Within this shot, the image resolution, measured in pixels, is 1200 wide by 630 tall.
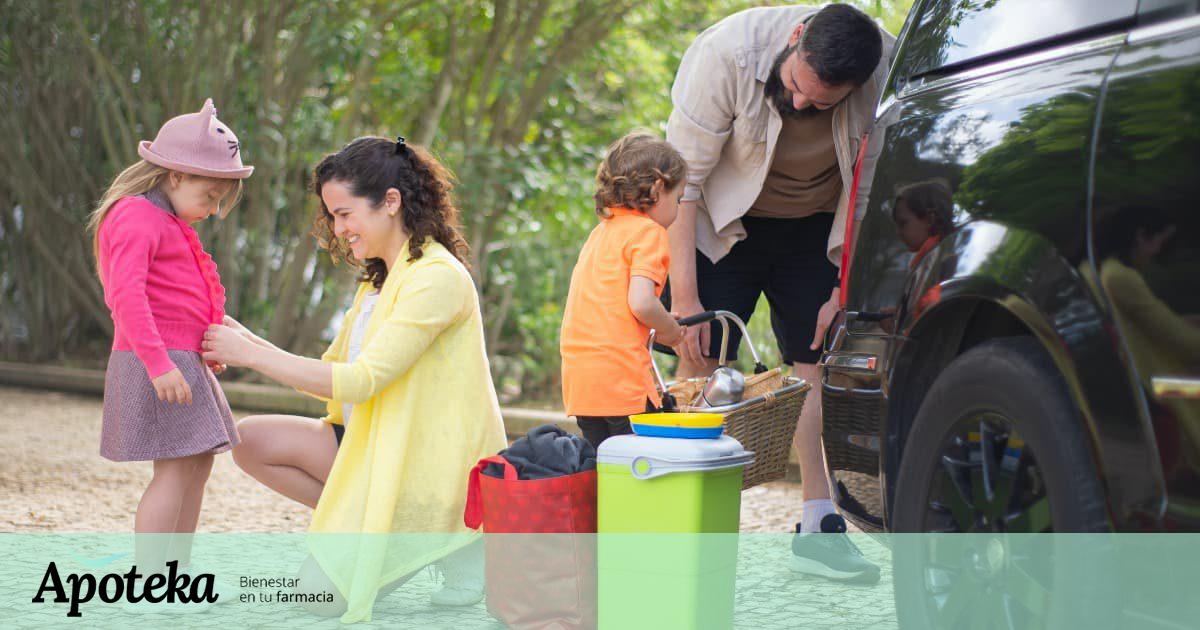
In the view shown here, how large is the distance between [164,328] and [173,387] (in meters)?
0.22

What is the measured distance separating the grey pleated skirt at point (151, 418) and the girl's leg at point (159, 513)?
7cm

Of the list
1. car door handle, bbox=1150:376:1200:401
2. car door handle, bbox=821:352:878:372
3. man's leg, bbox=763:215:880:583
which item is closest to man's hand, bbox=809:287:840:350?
man's leg, bbox=763:215:880:583

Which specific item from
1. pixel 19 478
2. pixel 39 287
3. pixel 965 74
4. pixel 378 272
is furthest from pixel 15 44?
pixel 965 74

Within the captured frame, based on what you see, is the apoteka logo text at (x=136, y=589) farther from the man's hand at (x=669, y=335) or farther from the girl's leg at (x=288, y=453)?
the man's hand at (x=669, y=335)

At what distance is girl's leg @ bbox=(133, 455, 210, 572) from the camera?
3.74 metres

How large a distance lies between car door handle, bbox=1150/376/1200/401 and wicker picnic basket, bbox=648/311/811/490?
1.57 meters

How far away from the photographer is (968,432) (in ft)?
7.93

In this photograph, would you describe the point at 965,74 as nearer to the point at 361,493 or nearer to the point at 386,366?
the point at 386,366

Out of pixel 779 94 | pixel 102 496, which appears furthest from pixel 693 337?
pixel 102 496

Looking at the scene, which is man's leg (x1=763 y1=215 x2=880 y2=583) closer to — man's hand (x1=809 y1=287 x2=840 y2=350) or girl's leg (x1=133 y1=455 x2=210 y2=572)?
man's hand (x1=809 y1=287 x2=840 y2=350)

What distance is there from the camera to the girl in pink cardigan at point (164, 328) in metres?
3.67

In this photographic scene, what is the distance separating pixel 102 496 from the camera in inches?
242

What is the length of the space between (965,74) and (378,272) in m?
1.98

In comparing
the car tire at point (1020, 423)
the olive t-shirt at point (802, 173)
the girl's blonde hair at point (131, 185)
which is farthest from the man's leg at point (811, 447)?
the girl's blonde hair at point (131, 185)
